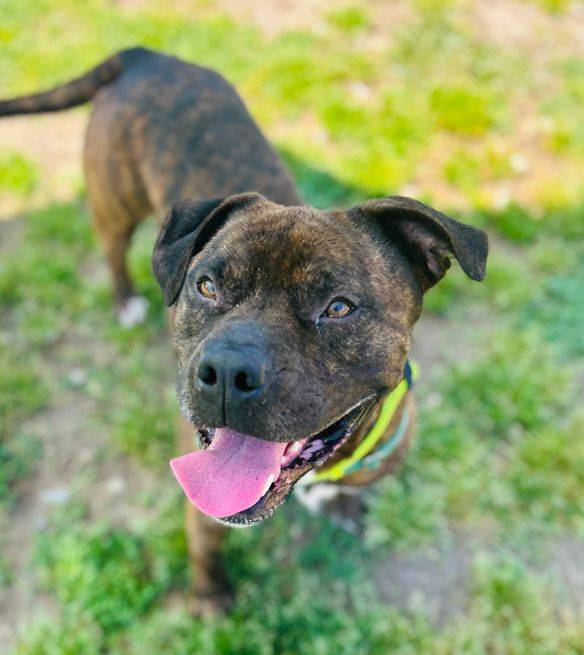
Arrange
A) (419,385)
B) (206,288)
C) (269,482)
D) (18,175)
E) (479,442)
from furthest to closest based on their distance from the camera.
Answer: (18,175) → (419,385) → (479,442) → (206,288) → (269,482)

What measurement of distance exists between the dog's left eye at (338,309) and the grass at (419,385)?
193 cm

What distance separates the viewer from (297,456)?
2.46m

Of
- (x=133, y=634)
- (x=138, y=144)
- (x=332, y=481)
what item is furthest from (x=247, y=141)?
(x=133, y=634)

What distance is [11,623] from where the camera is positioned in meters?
3.49

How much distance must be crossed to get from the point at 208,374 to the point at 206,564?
1.64 m

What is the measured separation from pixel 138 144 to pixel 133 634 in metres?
2.78

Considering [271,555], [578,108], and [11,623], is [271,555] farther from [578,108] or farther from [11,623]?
[578,108]

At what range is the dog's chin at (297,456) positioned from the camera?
2359 mm

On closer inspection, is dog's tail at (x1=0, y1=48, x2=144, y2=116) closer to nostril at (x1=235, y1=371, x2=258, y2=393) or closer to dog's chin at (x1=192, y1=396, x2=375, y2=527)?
dog's chin at (x1=192, y1=396, x2=375, y2=527)

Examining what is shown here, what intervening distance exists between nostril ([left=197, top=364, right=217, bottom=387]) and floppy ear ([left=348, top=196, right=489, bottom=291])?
955 millimetres

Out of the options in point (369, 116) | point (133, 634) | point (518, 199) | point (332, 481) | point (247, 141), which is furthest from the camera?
point (369, 116)

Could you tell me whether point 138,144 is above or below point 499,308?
above

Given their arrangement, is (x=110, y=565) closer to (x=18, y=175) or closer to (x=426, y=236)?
(x=426, y=236)

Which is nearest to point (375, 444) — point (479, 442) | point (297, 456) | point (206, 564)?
point (297, 456)
